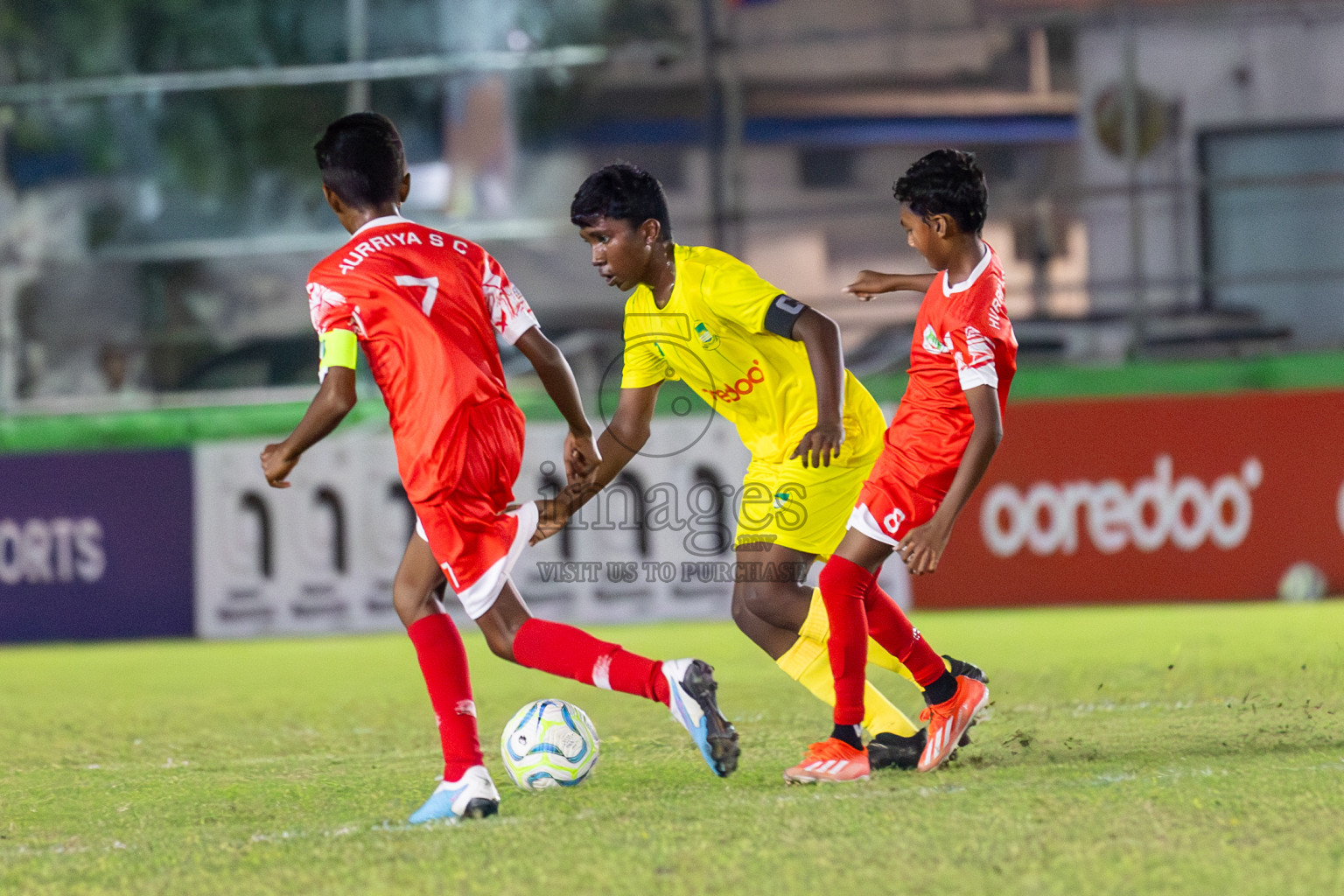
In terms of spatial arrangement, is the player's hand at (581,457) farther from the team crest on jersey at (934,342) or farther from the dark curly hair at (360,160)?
the team crest on jersey at (934,342)

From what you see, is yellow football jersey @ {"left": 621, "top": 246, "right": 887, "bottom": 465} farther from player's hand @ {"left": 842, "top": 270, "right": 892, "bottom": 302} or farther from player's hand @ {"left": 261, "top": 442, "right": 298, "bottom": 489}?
player's hand @ {"left": 261, "top": 442, "right": 298, "bottom": 489}

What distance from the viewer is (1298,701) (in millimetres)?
5207

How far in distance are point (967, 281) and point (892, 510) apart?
2.04 ft

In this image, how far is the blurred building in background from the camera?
36.3 feet

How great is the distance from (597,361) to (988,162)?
3.06m

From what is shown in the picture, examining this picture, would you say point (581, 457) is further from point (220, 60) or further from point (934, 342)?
point (220, 60)

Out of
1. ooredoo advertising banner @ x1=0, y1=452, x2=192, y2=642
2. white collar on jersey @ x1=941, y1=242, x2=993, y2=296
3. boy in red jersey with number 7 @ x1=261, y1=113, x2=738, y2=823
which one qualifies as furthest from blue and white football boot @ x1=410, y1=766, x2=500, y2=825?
ooredoo advertising banner @ x1=0, y1=452, x2=192, y2=642

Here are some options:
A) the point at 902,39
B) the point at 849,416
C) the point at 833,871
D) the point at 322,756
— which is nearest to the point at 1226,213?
the point at 902,39

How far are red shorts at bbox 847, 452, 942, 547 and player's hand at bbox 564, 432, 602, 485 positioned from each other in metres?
0.71

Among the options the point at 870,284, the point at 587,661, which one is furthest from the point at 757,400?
the point at 587,661

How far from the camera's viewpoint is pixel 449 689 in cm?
380

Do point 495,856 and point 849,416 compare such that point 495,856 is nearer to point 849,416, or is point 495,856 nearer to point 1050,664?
point 849,416

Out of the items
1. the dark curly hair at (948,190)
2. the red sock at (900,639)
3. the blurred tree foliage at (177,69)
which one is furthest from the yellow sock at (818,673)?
the blurred tree foliage at (177,69)

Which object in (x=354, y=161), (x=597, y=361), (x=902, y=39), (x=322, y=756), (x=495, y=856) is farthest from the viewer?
(x=902, y=39)
